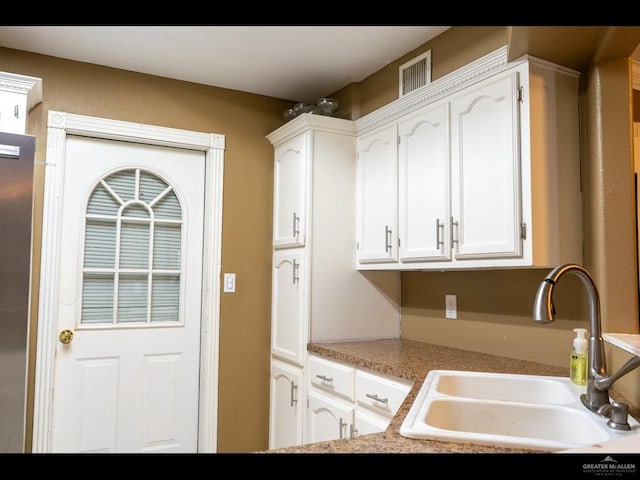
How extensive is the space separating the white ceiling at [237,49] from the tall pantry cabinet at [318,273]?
12.5 inches

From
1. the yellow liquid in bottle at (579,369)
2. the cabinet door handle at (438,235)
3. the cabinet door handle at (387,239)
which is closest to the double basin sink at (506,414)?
the yellow liquid in bottle at (579,369)

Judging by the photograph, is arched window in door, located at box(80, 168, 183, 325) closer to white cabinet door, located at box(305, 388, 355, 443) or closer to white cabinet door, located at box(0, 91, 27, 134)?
white cabinet door, located at box(0, 91, 27, 134)

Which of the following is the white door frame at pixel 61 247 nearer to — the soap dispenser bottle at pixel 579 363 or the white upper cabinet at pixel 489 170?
the white upper cabinet at pixel 489 170

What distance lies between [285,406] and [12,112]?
2.05 m

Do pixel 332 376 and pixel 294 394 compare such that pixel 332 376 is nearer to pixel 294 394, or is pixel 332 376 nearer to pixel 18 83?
pixel 294 394

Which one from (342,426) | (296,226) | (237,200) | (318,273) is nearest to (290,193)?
(296,226)

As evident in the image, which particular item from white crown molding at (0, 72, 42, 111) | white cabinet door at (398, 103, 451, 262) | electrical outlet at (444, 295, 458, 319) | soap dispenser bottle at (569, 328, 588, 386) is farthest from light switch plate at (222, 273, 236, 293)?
soap dispenser bottle at (569, 328, 588, 386)

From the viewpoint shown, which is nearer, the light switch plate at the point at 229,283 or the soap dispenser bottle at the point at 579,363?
the soap dispenser bottle at the point at 579,363

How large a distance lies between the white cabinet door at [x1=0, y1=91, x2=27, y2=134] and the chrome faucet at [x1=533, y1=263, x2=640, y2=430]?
223 centimetres

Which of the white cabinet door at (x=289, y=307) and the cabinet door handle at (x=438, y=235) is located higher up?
the cabinet door handle at (x=438, y=235)

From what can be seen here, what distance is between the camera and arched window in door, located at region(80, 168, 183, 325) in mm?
2711

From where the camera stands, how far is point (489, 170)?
76.2 inches

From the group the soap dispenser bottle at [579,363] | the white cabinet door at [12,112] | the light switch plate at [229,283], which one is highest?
the white cabinet door at [12,112]

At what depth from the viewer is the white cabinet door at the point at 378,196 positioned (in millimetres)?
2482
